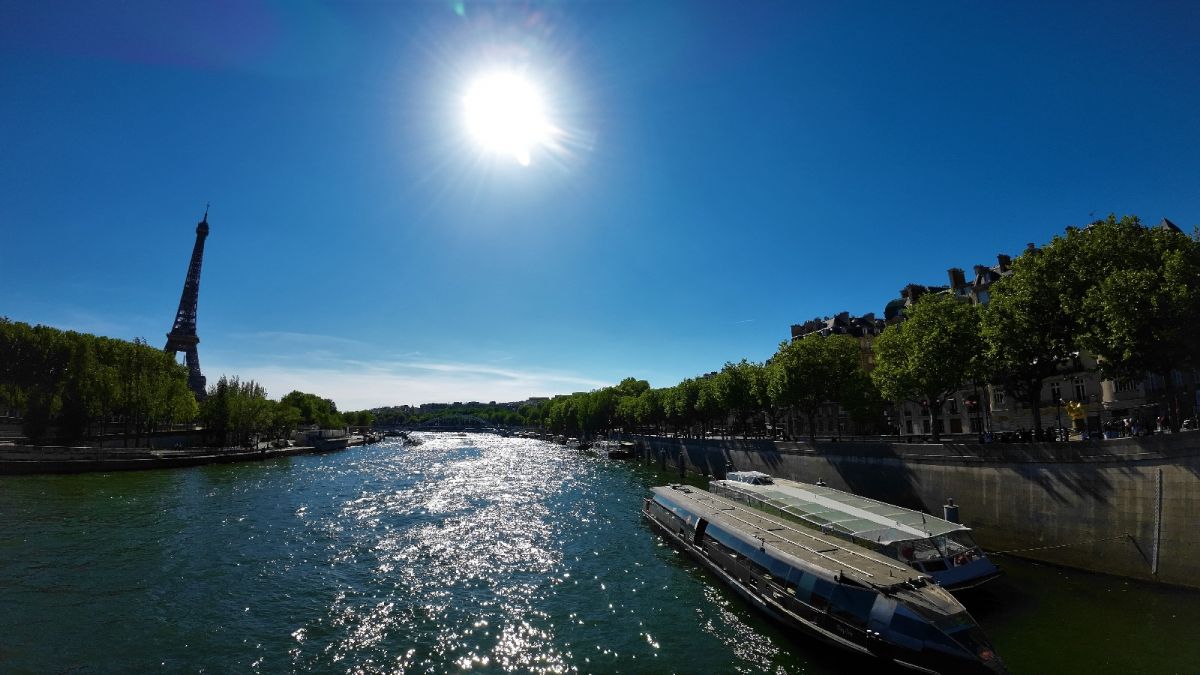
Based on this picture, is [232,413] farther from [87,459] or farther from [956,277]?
[956,277]

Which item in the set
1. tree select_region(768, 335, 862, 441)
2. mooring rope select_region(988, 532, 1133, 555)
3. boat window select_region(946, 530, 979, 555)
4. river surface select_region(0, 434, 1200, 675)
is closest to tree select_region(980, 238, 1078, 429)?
mooring rope select_region(988, 532, 1133, 555)

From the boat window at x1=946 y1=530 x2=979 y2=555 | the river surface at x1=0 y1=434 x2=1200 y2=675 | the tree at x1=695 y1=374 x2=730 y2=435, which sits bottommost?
the river surface at x1=0 y1=434 x2=1200 y2=675

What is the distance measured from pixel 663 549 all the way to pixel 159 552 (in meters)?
30.6

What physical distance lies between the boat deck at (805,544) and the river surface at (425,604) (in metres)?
2.96

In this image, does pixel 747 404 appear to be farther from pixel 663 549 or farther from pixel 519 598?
pixel 519 598

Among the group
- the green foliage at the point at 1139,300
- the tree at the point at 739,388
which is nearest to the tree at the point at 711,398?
the tree at the point at 739,388

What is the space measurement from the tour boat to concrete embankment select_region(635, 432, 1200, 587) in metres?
6.92

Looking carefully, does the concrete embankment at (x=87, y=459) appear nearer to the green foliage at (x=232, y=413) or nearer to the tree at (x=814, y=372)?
the green foliage at (x=232, y=413)

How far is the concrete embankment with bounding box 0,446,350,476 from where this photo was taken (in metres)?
61.3

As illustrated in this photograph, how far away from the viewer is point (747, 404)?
84438 mm

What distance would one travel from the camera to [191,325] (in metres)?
158

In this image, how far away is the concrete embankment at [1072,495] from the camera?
2359 centimetres

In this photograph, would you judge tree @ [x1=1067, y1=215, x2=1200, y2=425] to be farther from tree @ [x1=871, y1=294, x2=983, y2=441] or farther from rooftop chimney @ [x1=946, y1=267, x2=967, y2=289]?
rooftop chimney @ [x1=946, y1=267, x2=967, y2=289]

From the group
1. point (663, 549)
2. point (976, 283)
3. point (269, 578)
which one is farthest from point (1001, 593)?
point (976, 283)
